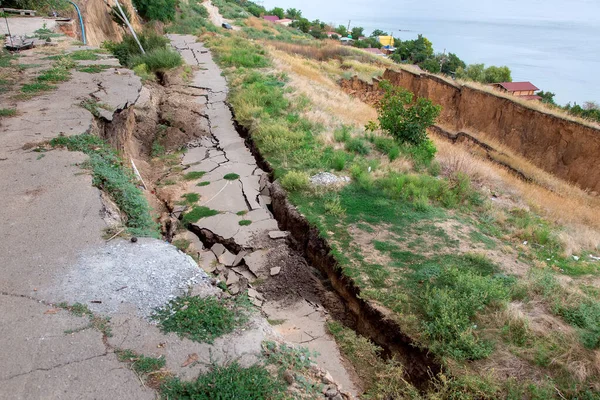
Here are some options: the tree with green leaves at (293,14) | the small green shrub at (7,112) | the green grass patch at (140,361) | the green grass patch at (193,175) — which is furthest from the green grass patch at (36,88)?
the tree with green leaves at (293,14)

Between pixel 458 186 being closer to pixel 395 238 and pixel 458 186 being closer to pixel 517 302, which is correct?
pixel 395 238

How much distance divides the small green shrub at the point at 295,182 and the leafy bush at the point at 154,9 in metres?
18.2

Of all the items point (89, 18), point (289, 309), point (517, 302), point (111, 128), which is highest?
point (89, 18)

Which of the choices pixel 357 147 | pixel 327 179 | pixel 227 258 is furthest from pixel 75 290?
pixel 357 147

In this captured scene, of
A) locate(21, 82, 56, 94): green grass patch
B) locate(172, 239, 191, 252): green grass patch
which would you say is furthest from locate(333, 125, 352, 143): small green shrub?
locate(21, 82, 56, 94): green grass patch

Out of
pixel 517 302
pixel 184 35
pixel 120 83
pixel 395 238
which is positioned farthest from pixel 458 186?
pixel 184 35

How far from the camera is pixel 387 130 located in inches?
401

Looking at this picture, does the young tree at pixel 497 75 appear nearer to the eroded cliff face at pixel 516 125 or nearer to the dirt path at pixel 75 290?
the eroded cliff face at pixel 516 125

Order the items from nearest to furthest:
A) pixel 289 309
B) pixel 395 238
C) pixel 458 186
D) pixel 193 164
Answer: pixel 289 309
pixel 395 238
pixel 458 186
pixel 193 164

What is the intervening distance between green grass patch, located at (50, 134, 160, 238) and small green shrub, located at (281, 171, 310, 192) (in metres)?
2.58

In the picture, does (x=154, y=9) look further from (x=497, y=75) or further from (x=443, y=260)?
(x=497, y=75)

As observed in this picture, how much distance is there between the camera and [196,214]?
22.1 ft

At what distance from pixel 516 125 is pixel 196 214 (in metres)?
16.0

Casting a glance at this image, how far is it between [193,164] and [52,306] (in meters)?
5.36
